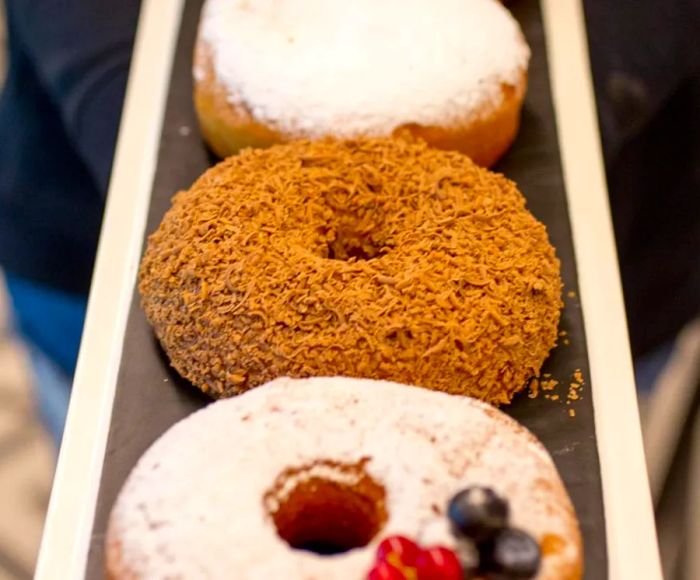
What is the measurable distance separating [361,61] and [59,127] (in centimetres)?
75

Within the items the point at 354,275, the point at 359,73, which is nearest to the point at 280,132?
the point at 359,73

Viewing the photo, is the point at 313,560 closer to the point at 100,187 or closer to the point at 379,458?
the point at 379,458

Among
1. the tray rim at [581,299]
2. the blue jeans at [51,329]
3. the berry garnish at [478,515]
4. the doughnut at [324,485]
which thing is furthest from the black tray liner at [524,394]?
the blue jeans at [51,329]

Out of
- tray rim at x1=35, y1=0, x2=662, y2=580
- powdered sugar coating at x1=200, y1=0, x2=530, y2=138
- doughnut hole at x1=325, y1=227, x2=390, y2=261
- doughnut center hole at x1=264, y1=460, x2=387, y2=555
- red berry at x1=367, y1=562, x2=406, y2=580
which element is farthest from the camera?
powdered sugar coating at x1=200, y1=0, x2=530, y2=138


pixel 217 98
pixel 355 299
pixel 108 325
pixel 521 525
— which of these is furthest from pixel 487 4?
pixel 521 525

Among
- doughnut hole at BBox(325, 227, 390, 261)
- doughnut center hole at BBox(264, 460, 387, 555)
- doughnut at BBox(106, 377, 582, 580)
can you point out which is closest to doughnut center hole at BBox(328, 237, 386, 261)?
doughnut hole at BBox(325, 227, 390, 261)

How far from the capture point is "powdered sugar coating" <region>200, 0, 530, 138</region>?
54.4 inches

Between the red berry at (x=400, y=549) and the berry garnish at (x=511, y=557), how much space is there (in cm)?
7

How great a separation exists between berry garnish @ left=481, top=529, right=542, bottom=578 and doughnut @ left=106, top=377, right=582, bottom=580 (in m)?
0.01

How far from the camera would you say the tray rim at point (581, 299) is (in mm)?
1064

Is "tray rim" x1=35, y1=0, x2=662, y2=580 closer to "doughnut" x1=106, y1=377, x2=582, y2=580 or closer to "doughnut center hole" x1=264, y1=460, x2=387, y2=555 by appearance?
"doughnut" x1=106, y1=377, x2=582, y2=580

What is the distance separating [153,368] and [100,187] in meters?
0.63

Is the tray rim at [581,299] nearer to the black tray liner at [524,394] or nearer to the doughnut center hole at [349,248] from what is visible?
the black tray liner at [524,394]

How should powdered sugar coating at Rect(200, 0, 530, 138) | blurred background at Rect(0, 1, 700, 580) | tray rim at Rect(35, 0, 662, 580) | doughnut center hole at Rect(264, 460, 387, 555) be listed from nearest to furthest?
doughnut center hole at Rect(264, 460, 387, 555) → tray rim at Rect(35, 0, 662, 580) → powdered sugar coating at Rect(200, 0, 530, 138) → blurred background at Rect(0, 1, 700, 580)
